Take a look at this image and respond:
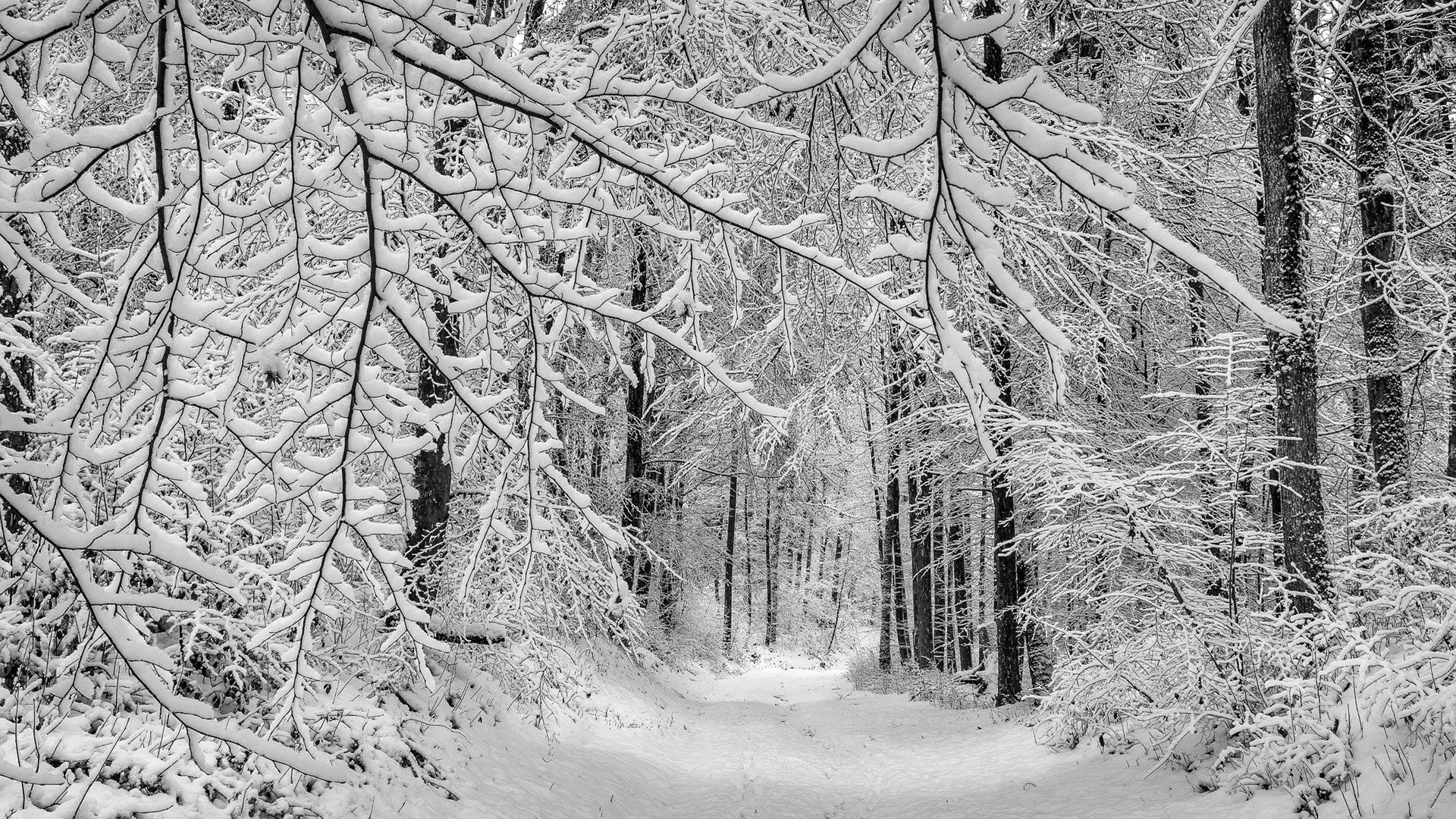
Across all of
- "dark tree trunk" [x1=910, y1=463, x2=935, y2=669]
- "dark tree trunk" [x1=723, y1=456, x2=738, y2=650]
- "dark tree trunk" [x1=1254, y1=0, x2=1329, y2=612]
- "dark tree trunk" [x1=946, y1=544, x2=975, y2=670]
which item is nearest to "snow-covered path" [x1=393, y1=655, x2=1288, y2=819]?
"dark tree trunk" [x1=1254, y1=0, x2=1329, y2=612]

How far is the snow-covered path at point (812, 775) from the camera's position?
5.86 m

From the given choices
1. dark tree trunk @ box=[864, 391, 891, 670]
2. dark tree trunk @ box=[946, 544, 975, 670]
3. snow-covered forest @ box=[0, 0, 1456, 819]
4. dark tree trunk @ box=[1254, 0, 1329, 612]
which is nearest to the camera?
snow-covered forest @ box=[0, 0, 1456, 819]

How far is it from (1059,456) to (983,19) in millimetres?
A: 6259

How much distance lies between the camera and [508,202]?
215 cm

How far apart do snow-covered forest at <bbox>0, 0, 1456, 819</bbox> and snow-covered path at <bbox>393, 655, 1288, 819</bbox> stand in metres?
0.08

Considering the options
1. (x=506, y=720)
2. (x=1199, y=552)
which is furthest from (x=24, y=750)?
(x=1199, y=552)

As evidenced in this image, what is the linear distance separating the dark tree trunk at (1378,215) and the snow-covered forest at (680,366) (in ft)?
0.16

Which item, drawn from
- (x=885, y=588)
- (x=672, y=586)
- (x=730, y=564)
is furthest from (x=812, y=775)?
(x=730, y=564)

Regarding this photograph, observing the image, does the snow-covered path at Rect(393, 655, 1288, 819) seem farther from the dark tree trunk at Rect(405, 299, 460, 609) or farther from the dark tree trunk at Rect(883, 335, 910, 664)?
the dark tree trunk at Rect(883, 335, 910, 664)

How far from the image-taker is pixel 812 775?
8.69 meters

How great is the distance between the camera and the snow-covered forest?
181cm

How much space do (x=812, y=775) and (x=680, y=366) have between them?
305 inches

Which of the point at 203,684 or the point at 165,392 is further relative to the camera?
the point at 203,684

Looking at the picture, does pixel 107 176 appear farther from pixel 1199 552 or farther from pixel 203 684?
pixel 1199 552
